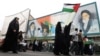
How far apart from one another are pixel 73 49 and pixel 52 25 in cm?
2778

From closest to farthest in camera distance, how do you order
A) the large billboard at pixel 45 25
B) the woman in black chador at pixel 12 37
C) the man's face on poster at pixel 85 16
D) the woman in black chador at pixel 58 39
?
the woman in black chador at pixel 12 37
the woman in black chador at pixel 58 39
the man's face on poster at pixel 85 16
the large billboard at pixel 45 25

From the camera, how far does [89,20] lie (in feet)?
126

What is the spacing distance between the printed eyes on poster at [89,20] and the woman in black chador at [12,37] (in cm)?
2047

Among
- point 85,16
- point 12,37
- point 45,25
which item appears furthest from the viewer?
point 45,25

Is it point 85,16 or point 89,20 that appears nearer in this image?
point 89,20

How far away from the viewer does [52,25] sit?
46656mm

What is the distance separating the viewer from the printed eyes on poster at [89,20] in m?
36.8

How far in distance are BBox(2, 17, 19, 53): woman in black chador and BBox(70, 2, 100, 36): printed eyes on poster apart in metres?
20.5

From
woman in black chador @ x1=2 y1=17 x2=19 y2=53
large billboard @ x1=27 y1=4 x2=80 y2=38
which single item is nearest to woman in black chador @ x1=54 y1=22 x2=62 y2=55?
woman in black chador @ x1=2 y1=17 x2=19 y2=53

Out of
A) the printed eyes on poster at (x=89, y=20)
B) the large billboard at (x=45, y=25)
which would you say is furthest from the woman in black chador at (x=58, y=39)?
the large billboard at (x=45, y=25)

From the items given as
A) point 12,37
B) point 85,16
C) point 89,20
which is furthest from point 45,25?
point 12,37

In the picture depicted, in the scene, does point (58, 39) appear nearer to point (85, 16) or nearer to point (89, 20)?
point (89, 20)

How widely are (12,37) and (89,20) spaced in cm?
2422

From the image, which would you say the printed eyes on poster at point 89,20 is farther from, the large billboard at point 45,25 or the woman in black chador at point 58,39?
the woman in black chador at point 58,39
